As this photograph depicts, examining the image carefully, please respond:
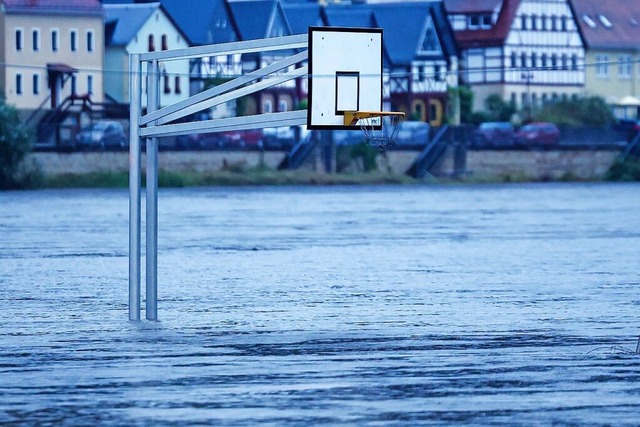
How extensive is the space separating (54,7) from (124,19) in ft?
19.1

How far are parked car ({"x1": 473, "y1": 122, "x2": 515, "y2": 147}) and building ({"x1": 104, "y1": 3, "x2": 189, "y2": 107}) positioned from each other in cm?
1731

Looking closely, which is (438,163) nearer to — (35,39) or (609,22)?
(35,39)

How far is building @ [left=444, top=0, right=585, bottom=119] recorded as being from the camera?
126 m

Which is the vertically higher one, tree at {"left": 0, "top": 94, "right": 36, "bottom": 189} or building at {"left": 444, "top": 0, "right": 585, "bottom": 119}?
building at {"left": 444, "top": 0, "right": 585, "bottom": 119}

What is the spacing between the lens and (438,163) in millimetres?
103562

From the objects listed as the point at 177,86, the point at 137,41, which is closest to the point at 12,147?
the point at 137,41

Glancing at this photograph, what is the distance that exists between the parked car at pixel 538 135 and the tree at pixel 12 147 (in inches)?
1231

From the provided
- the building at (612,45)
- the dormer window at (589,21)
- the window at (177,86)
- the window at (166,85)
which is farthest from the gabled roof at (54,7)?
the dormer window at (589,21)

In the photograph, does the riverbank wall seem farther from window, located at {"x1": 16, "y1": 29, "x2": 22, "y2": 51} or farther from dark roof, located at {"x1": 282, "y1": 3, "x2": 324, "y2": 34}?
dark roof, located at {"x1": 282, "y1": 3, "x2": 324, "y2": 34}

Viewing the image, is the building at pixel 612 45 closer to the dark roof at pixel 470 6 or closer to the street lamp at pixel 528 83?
the dark roof at pixel 470 6

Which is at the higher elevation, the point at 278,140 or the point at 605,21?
the point at 605,21

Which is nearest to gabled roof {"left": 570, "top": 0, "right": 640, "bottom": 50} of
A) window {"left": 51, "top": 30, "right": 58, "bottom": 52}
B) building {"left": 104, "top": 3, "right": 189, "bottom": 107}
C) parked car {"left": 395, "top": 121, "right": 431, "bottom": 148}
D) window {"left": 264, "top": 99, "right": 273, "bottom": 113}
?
window {"left": 264, "top": 99, "right": 273, "bottom": 113}

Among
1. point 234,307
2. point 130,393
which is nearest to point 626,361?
point 130,393

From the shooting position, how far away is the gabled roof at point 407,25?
12238cm
